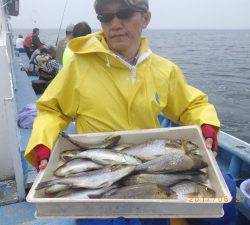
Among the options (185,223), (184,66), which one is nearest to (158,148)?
(185,223)

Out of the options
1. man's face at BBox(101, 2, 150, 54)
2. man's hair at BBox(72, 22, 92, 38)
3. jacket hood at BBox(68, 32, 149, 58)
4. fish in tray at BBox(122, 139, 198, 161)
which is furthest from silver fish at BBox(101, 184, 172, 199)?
man's hair at BBox(72, 22, 92, 38)

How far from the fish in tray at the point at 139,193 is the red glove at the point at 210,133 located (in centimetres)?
69

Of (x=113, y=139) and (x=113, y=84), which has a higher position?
(x=113, y=84)

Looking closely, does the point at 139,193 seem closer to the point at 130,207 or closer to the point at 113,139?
the point at 130,207

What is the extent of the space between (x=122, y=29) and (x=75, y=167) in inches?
43.1

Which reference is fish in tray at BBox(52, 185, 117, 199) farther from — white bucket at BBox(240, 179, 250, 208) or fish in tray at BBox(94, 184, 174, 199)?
white bucket at BBox(240, 179, 250, 208)

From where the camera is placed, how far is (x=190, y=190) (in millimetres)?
2221

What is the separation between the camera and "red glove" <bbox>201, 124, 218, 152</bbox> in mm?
2676

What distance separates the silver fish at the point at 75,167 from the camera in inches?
A: 94.0

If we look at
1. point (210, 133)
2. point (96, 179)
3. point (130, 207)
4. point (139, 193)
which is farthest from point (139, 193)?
point (210, 133)

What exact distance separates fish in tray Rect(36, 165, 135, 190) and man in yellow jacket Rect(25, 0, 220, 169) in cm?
47

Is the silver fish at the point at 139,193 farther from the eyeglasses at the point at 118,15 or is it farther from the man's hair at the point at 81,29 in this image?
the man's hair at the point at 81,29

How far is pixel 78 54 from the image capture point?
2.83 metres

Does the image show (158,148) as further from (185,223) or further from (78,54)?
(78,54)
